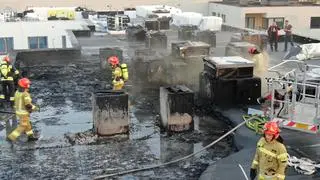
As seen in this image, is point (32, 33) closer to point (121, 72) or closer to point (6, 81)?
point (6, 81)

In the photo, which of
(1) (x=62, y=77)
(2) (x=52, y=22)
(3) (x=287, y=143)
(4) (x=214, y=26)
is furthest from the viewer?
(2) (x=52, y=22)

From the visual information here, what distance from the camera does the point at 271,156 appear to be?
712 cm

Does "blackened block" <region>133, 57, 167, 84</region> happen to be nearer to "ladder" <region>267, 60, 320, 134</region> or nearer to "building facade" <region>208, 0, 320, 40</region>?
"ladder" <region>267, 60, 320, 134</region>

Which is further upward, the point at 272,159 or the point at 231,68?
the point at 231,68

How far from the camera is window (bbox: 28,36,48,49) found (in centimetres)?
3966

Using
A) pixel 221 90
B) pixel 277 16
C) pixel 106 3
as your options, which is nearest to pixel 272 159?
pixel 221 90

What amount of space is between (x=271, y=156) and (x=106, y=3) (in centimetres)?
4989

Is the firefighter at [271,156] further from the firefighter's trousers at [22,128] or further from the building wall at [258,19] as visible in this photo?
the building wall at [258,19]

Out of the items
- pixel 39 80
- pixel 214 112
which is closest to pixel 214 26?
pixel 39 80

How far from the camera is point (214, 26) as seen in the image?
32.1 m

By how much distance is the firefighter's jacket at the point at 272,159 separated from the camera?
7094mm

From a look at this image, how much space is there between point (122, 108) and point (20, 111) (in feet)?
7.55

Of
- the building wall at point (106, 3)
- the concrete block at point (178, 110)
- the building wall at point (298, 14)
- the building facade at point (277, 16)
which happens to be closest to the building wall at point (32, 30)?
the building facade at point (277, 16)

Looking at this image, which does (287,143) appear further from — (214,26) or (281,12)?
(281,12)
